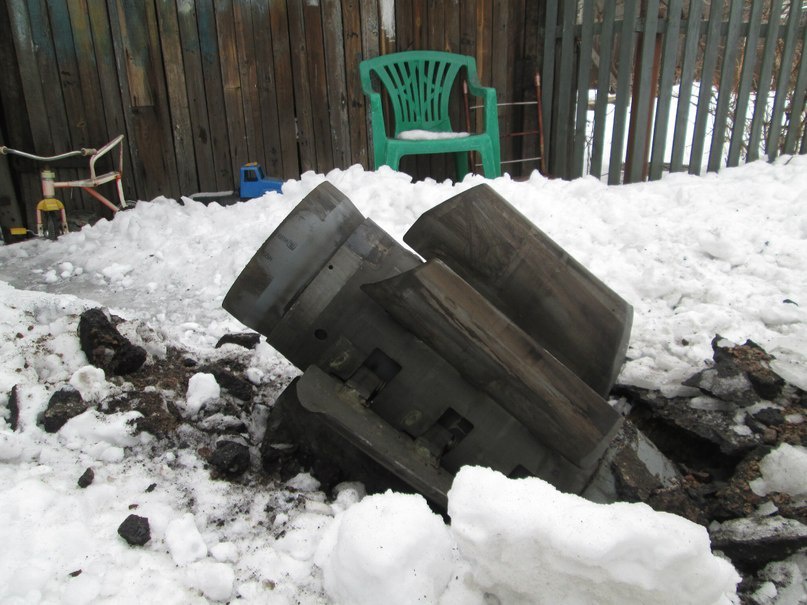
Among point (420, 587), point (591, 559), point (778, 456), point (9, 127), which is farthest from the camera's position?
point (9, 127)

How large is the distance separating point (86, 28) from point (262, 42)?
127cm

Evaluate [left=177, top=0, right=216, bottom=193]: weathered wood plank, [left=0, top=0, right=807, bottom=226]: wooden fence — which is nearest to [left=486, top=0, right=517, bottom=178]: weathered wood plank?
[left=0, top=0, right=807, bottom=226]: wooden fence

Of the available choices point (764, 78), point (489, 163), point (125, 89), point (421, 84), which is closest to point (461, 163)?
point (489, 163)

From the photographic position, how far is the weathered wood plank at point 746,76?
5.29 metres

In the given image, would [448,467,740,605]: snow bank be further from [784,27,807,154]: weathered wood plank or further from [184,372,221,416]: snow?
[784,27,807,154]: weathered wood plank

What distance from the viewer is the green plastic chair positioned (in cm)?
514

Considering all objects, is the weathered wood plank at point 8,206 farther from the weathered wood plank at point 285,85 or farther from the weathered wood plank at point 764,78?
the weathered wood plank at point 764,78

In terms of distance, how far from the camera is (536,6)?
5.76 meters

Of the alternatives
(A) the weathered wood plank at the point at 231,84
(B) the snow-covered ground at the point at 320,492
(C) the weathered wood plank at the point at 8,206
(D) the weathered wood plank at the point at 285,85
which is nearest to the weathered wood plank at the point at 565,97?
(B) the snow-covered ground at the point at 320,492

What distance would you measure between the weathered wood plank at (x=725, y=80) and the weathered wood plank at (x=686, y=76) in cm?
29

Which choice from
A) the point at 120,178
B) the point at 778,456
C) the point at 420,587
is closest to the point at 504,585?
the point at 420,587

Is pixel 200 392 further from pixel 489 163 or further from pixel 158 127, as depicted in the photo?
pixel 489 163

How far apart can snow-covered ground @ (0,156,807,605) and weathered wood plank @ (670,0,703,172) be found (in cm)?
146

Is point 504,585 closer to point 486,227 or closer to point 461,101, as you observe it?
point 486,227
